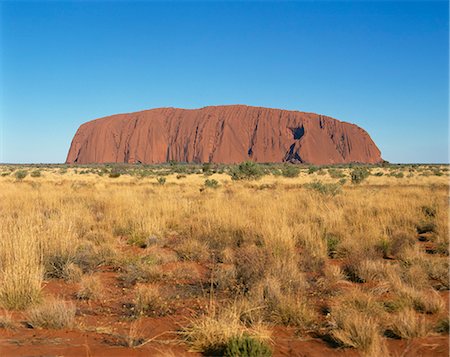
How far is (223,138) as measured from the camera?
409 ft

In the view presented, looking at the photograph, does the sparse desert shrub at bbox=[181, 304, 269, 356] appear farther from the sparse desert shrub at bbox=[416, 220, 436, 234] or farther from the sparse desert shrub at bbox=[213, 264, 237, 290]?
the sparse desert shrub at bbox=[416, 220, 436, 234]

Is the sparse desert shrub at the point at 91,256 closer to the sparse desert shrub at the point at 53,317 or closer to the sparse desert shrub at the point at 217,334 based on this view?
the sparse desert shrub at the point at 53,317

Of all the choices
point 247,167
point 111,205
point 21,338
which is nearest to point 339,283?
point 21,338

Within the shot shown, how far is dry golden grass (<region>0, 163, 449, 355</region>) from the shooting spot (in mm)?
4012

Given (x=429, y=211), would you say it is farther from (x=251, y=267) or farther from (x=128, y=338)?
(x=128, y=338)

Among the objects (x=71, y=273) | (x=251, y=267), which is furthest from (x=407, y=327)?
(x=71, y=273)

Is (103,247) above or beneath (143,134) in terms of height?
beneath

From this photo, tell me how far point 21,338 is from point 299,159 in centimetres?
11573

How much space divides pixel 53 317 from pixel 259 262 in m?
2.75

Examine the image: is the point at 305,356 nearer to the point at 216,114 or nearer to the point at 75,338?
the point at 75,338

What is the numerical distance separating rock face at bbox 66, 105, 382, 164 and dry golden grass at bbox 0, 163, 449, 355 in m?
111

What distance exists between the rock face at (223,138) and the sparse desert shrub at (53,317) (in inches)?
4575

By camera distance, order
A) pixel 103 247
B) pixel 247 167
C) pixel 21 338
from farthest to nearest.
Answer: pixel 247 167 → pixel 103 247 → pixel 21 338

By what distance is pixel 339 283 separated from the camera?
5.45 m
